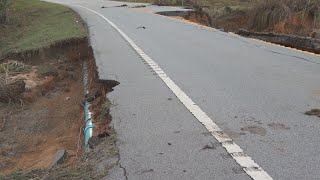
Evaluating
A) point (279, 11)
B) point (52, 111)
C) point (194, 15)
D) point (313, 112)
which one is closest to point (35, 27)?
point (194, 15)

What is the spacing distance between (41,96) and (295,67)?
606 cm

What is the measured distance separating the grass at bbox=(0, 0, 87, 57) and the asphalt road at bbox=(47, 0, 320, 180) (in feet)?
13.2

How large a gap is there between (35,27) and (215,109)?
16799 mm

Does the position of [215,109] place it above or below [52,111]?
above

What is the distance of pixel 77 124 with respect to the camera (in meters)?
8.02

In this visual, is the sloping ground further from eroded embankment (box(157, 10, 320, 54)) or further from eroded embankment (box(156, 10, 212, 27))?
eroded embankment (box(156, 10, 212, 27))

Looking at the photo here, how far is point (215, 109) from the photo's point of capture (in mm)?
6176

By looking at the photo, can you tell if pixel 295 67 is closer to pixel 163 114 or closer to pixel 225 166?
pixel 163 114

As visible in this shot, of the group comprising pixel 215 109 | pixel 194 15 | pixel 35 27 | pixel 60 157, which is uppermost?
pixel 215 109

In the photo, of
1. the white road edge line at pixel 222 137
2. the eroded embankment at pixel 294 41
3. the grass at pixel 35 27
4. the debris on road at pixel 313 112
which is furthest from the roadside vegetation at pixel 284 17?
the debris on road at pixel 313 112

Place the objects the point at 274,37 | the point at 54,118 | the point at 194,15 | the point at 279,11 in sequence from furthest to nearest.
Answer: the point at 194,15, the point at 279,11, the point at 274,37, the point at 54,118

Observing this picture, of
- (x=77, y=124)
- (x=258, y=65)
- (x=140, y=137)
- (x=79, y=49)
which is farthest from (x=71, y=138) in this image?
(x=79, y=49)

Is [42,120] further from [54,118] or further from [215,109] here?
[215,109]

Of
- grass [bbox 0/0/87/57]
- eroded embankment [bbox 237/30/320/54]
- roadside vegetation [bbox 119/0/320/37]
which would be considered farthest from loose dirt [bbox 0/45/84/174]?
roadside vegetation [bbox 119/0/320/37]
